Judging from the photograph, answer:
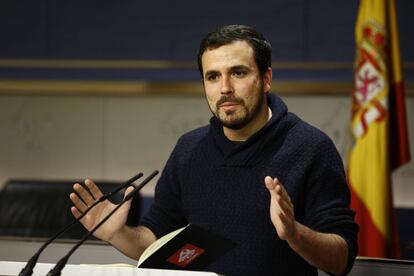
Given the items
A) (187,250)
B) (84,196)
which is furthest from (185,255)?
(84,196)

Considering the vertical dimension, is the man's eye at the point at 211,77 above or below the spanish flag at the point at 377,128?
above

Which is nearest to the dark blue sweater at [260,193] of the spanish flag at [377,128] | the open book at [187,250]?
the open book at [187,250]

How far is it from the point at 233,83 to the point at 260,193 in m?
0.30

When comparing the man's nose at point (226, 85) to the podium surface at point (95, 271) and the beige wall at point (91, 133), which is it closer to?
the podium surface at point (95, 271)

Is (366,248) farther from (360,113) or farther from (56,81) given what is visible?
(56,81)

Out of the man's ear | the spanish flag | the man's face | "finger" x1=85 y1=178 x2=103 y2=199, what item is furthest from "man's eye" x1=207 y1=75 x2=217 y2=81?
the spanish flag

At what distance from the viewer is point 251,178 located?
1907 mm

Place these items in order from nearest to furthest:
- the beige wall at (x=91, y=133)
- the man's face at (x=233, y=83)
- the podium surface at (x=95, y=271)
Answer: the podium surface at (x=95, y=271)
the man's face at (x=233, y=83)
the beige wall at (x=91, y=133)

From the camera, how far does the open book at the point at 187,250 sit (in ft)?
4.98

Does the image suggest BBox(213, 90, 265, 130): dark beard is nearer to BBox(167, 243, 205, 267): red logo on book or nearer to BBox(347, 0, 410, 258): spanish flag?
BBox(167, 243, 205, 267): red logo on book

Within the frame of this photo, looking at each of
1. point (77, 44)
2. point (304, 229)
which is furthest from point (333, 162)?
point (77, 44)

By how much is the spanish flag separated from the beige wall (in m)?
1.13

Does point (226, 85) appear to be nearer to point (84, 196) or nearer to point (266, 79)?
point (266, 79)

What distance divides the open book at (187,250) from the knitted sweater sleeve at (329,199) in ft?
1.09
